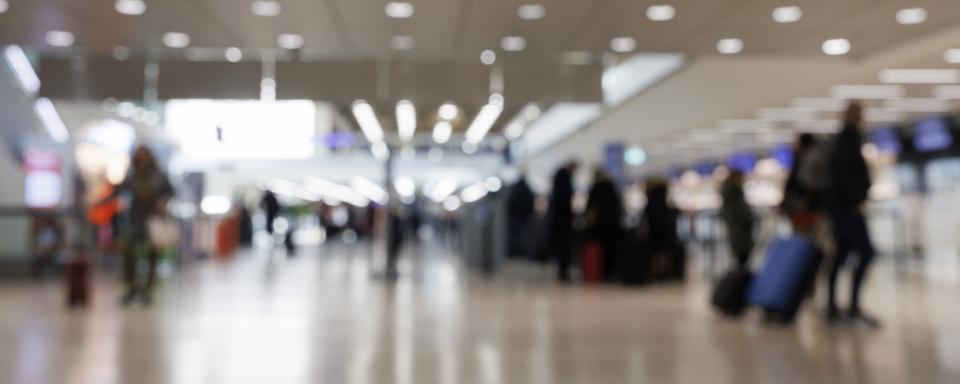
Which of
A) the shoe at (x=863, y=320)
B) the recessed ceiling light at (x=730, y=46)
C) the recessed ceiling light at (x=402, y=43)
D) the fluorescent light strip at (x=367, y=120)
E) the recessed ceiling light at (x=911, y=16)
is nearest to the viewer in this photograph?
the shoe at (x=863, y=320)

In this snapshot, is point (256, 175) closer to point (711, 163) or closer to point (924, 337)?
point (924, 337)

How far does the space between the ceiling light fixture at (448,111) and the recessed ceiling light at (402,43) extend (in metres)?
1.46

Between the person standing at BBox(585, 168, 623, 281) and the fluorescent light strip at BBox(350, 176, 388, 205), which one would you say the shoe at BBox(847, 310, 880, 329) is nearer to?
the person standing at BBox(585, 168, 623, 281)

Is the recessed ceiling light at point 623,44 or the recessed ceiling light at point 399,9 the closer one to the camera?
the recessed ceiling light at point 399,9

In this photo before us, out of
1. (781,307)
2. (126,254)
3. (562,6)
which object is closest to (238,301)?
(126,254)

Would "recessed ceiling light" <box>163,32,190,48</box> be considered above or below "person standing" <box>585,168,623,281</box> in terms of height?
above

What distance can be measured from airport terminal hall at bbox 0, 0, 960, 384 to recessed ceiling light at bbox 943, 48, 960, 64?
7cm

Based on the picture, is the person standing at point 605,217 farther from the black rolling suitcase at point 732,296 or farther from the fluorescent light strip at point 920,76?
the fluorescent light strip at point 920,76

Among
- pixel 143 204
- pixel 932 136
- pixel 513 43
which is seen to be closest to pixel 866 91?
pixel 932 136

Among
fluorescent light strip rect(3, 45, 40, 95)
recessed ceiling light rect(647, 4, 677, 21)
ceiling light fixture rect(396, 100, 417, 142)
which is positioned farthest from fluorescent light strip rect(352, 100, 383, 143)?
fluorescent light strip rect(3, 45, 40, 95)

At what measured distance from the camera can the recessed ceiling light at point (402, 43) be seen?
10102 millimetres

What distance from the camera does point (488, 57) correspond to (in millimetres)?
11180

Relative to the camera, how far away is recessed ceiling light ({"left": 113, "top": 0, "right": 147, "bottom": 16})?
8523 mm

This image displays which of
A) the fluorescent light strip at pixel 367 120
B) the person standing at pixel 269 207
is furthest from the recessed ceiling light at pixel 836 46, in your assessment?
the person standing at pixel 269 207
